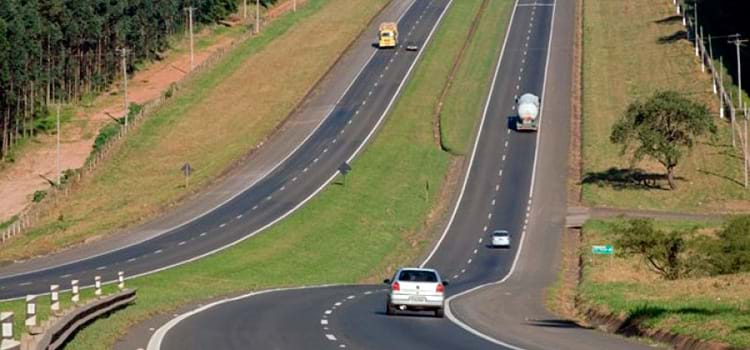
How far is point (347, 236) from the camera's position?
89625 millimetres

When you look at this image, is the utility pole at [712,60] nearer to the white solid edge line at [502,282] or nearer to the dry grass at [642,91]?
the dry grass at [642,91]

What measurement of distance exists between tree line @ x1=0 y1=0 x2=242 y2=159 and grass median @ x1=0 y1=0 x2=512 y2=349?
32.0 metres

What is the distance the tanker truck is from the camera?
121562mm

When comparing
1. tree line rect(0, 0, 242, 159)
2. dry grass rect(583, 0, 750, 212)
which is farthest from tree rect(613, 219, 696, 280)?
tree line rect(0, 0, 242, 159)

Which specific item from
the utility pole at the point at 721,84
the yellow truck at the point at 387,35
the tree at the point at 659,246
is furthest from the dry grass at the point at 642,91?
the tree at the point at 659,246

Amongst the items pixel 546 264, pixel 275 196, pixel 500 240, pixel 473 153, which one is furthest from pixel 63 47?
pixel 546 264

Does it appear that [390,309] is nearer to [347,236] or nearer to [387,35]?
[347,236]

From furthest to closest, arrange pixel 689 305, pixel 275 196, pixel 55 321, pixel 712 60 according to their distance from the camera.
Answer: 1. pixel 712 60
2. pixel 275 196
3. pixel 689 305
4. pixel 55 321

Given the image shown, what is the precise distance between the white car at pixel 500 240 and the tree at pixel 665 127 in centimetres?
1890

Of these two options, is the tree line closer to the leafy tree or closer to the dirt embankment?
the dirt embankment

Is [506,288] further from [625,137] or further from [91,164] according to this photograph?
[91,164]

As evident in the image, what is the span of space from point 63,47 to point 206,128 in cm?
2666

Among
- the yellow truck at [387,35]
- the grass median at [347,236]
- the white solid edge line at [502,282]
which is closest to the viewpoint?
the white solid edge line at [502,282]

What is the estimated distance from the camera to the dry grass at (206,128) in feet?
316
